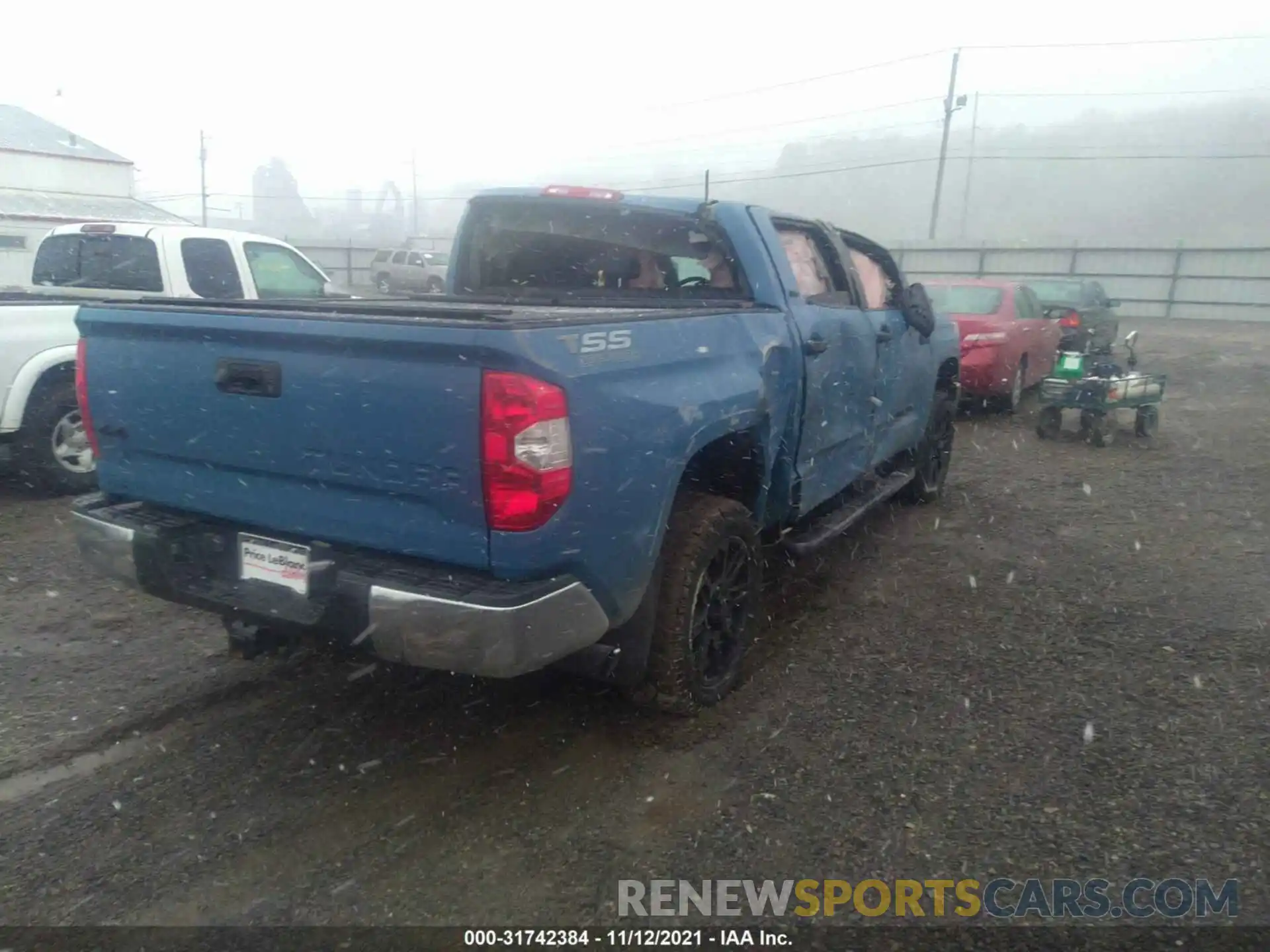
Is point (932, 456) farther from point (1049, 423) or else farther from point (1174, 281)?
point (1174, 281)

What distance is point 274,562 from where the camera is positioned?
9.91ft

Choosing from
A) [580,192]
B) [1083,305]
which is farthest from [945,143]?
[580,192]

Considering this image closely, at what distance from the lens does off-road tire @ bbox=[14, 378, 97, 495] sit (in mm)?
6160

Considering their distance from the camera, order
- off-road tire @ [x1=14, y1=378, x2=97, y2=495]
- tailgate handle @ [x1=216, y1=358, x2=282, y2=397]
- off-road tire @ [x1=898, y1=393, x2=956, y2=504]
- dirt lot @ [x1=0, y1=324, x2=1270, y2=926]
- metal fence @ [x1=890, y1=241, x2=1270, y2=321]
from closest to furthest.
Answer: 1. dirt lot @ [x1=0, y1=324, x2=1270, y2=926]
2. tailgate handle @ [x1=216, y1=358, x2=282, y2=397]
3. off-road tire @ [x1=14, y1=378, x2=97, y2=495]
4. off-road tire @ [x1=898, y1=393, x2=956, y2=504]
5. metal fence @ [x1=890, y1=241, x2=1270, y2=321]

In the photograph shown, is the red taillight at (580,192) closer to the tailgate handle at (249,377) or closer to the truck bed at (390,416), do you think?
the truck bed at (390,416)

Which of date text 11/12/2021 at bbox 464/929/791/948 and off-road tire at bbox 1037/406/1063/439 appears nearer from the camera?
date text 11/12/2021 at bbox 464/929/791/948

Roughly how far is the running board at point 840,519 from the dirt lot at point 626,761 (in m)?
0.45

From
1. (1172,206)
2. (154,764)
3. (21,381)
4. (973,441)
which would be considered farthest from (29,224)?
(1172,206)

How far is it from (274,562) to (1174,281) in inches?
1179

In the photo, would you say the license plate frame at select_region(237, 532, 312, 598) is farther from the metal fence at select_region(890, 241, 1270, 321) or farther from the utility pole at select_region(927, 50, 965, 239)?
the utility pole at select_region(927, 50, 965, 239)

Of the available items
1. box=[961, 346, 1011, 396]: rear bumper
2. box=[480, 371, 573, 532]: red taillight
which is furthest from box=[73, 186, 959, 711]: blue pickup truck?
box=[961, 346, 1011, 396]: rear bumper

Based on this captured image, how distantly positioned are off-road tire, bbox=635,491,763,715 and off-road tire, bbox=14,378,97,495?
473 centimetres

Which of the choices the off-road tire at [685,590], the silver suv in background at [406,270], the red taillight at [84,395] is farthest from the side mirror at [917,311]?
the silver suv in background at [406,270]

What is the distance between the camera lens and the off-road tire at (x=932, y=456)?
21.7 feet
